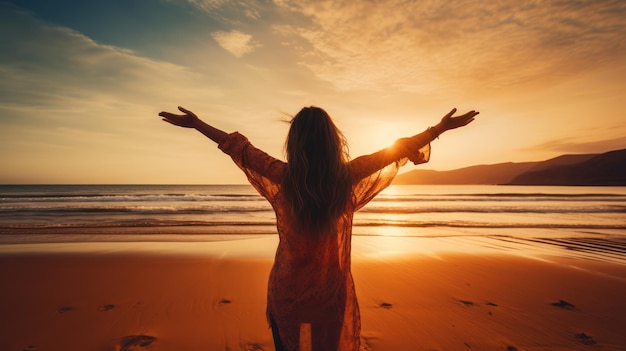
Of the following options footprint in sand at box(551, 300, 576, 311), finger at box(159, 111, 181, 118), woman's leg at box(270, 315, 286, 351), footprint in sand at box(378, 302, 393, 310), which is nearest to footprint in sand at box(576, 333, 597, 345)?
footprint in sand at box(551, 300, 576, 311)

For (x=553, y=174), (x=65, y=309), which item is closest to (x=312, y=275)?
(x=65, y=309)

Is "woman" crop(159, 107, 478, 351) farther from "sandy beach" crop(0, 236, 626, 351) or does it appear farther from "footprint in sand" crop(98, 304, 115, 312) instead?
"footprint in sand" crop(98, 304, 115, 312)

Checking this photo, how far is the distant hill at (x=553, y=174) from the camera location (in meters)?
91.1

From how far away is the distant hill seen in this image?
3588 inches

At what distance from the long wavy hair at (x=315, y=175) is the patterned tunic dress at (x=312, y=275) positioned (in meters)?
0.08

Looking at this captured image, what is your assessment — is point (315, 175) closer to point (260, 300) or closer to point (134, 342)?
point (134, 342)

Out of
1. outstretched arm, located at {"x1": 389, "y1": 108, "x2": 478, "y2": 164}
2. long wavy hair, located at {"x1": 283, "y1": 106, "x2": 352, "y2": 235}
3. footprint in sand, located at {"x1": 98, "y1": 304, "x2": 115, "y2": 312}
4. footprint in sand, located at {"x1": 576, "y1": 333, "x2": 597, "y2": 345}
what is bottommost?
footprint in sand, located at {"x1": 576, "y1": 333, "x2": 597, "y2": 345}

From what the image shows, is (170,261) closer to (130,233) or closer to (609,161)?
(130,233)

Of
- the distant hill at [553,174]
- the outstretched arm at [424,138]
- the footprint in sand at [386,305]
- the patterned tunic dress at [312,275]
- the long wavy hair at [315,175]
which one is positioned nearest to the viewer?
the long wavy hair at [315,175]

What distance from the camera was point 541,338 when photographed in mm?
3846

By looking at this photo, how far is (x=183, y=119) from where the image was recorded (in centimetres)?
225

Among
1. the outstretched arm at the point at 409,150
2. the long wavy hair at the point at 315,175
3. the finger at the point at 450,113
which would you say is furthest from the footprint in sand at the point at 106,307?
the finger at the point at 450,113

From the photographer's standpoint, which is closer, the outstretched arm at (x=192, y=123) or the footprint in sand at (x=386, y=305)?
the outstretched arm at (x=192, y=123)

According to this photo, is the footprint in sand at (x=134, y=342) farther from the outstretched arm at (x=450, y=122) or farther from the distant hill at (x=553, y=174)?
the distant hill at (x=553, y=174)
